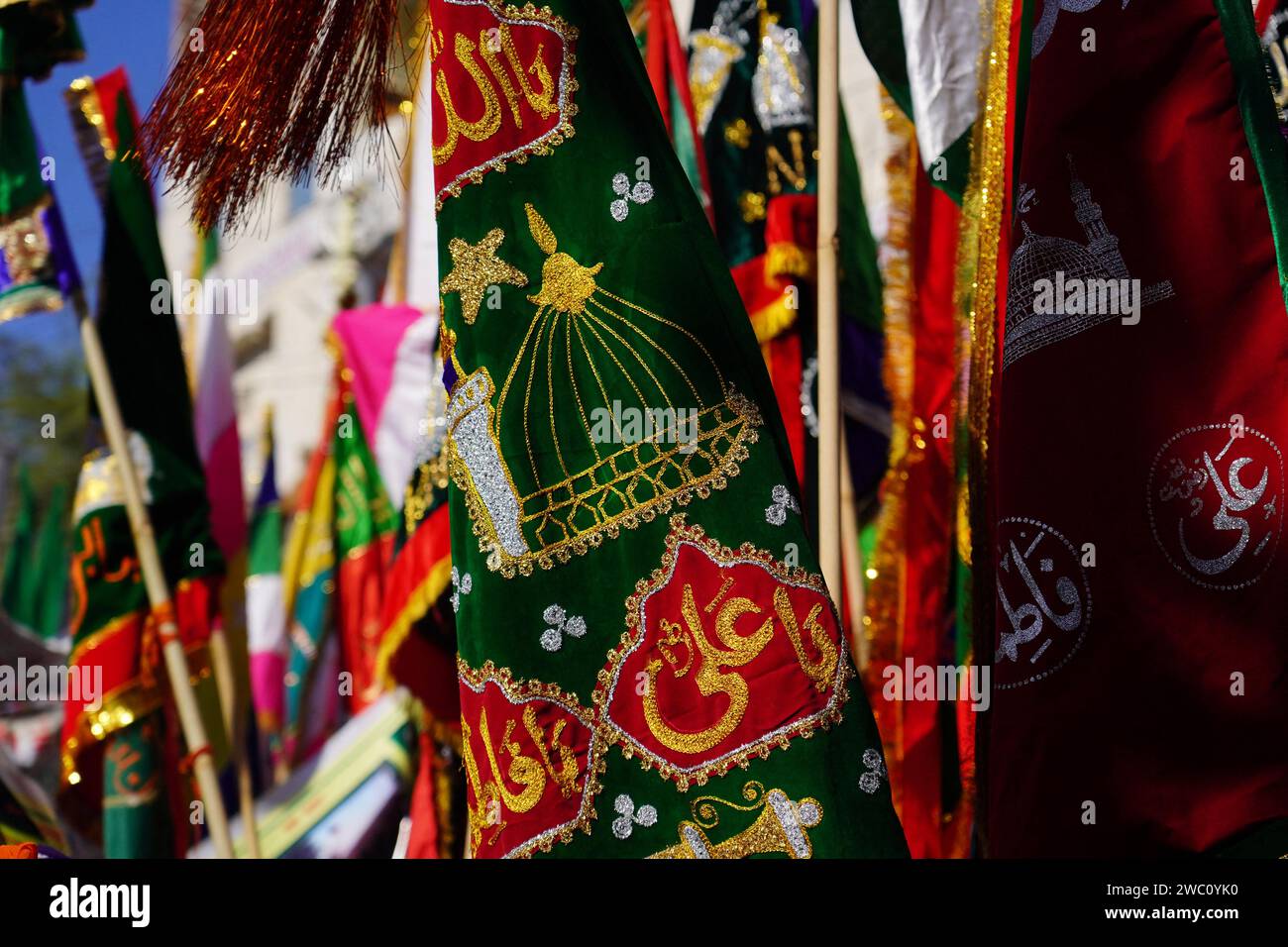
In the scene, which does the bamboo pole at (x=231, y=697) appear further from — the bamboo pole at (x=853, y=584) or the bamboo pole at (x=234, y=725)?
the bamboo pole at (x=853, y=584)

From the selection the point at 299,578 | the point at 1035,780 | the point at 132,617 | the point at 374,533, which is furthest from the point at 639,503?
the point at 299,578

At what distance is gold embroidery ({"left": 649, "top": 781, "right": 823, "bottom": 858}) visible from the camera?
1.53 metres

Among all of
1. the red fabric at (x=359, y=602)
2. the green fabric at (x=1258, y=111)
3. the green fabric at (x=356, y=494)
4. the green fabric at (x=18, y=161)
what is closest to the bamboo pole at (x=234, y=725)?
the red fabric at (x=359, y=602)

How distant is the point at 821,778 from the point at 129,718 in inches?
134

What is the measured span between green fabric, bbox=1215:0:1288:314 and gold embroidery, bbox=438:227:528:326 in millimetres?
1053

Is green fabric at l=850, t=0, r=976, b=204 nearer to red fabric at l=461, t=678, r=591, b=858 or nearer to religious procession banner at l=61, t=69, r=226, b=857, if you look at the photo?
red fabric at l=461, t=678, r=591, b=858

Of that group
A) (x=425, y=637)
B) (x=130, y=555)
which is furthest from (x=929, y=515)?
(x=130, y=555)

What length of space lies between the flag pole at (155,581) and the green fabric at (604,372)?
2.29 metres

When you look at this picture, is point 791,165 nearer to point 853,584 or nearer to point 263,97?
point 853,584

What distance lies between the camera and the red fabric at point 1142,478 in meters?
1.92

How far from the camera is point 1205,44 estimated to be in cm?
204

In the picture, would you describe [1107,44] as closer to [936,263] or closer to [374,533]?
[936,263]

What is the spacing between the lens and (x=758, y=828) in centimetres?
155

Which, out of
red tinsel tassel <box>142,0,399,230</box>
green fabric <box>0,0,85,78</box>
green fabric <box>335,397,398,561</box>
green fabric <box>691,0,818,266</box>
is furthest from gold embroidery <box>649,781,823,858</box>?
green fabric <box>335,397,398,561</box>
